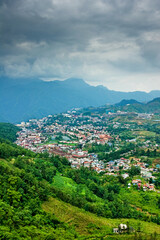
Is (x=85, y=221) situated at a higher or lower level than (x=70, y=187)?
lower

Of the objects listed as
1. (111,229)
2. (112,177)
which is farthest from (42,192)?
(112,177)

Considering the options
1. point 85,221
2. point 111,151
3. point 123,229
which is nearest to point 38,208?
point 85,221

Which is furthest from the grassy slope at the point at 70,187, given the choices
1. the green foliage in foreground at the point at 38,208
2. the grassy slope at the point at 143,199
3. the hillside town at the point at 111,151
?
the hillside town at the point at 111,151

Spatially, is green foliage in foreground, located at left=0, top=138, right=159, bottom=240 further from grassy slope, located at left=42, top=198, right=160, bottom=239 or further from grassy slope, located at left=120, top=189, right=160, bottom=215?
grassy slope, located at left=120, top=189, right=160, bottom=215

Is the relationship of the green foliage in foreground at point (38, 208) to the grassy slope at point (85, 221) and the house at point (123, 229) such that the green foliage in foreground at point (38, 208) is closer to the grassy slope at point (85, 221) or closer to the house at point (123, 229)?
the grassy slope at point (85, 221)

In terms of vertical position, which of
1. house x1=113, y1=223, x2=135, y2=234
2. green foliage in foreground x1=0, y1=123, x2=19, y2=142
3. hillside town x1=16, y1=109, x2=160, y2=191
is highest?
green foliage in foreground x1=0, y1=123, x2=19, y2=142

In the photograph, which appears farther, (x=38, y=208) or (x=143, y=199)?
(x=143, y=199)

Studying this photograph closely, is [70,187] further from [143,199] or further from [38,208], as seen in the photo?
[143,199]

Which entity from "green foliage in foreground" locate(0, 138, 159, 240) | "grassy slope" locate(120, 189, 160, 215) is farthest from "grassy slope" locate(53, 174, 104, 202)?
"grassy slope" locate(120, 189, 160, 215)

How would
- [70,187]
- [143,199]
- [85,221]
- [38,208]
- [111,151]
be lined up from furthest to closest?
1. [111,151]
2. [143,199]
3. [70,187]
4. [85,221]
5. [38,208]
